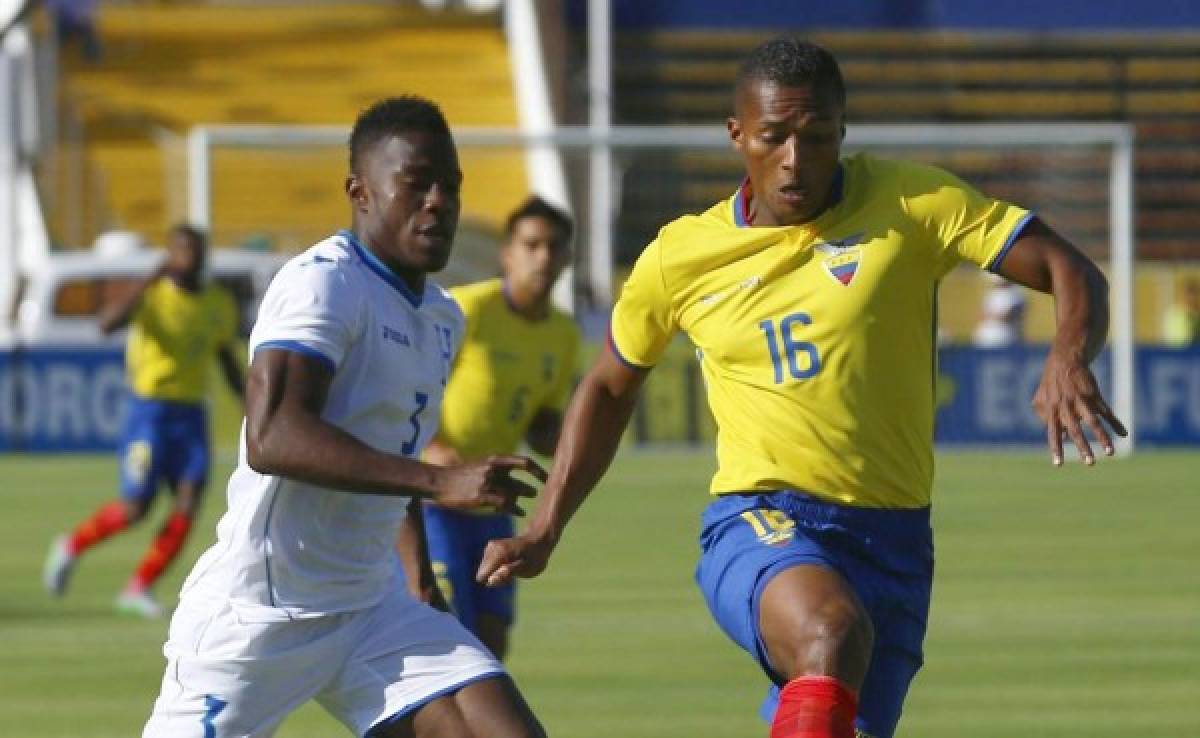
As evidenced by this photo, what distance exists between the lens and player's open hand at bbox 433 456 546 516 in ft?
20.7

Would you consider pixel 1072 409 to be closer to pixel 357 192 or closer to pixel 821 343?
pixel 821 343

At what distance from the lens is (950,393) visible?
30.3 metres

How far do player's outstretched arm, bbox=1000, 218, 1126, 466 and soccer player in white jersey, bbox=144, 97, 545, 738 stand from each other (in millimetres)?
1260

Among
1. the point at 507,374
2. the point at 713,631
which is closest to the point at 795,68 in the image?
the point at 507,374

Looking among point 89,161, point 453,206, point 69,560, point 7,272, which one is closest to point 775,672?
point 453,206

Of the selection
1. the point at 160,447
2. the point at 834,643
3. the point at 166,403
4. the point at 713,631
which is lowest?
the point at 713,631

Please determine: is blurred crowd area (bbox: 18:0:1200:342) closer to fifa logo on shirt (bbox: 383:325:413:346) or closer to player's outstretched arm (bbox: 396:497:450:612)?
player's outstretched arm (bbox: 396:497:450:612)

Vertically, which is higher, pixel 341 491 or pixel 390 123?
pixel 390 123

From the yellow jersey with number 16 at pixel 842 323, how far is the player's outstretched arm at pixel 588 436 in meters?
0.33

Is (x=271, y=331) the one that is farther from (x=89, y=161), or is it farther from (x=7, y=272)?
(x=89, y=161)

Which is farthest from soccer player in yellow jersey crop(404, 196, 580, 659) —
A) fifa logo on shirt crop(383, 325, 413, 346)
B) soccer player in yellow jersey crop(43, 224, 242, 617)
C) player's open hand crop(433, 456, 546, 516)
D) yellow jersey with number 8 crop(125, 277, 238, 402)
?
yellow jersey with number 8 crop(125, 277, 238, 402)

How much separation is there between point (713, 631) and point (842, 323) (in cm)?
750

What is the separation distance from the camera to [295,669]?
274 inches

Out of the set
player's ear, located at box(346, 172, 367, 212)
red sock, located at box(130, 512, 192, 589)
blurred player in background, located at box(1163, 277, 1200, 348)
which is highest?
player's ear, located at box(346, 172, 367, 212)
